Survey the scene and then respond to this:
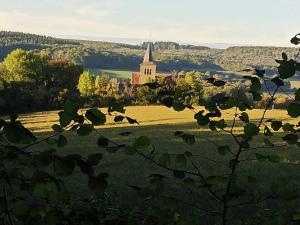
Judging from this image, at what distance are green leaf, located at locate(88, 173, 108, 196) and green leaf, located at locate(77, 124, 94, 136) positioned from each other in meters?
0.27

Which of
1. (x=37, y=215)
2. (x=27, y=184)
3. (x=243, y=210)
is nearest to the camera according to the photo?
(x=37, y=215)

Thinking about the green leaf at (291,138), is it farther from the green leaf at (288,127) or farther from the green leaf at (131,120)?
the green leaf at (131,120)

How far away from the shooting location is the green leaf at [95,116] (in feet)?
6.40

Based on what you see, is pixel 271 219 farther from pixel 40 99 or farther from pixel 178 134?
pixel 40 99

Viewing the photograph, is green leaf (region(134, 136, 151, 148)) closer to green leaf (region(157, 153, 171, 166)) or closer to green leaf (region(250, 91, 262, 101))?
green leaf (region(157, 153, 171, 166))

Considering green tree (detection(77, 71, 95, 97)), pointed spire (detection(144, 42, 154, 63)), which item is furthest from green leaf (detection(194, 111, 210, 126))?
pointed spire (detection(144, 42, 154, 63))

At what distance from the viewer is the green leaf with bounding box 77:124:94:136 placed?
1.99 metres

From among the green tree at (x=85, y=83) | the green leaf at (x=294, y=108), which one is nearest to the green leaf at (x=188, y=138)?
the green leaf at (x=294, y=108)

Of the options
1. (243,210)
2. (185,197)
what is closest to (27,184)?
(243,210)

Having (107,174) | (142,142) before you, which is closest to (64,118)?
(107,174)

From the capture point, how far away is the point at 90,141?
97.0ft

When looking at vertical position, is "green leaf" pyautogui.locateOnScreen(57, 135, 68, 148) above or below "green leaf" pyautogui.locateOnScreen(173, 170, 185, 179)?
above

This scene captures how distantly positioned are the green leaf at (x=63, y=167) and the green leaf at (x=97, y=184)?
3.3 inches

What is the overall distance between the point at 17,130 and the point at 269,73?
1579 mm
